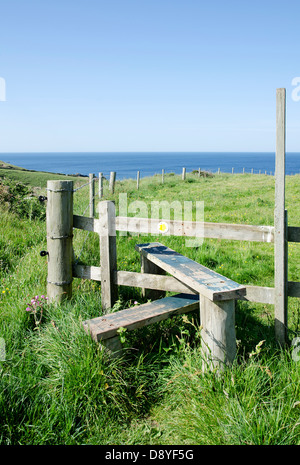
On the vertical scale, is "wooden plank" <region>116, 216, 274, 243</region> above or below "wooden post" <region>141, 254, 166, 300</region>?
above

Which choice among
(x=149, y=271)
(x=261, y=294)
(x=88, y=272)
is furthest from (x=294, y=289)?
(x=88, y=272)

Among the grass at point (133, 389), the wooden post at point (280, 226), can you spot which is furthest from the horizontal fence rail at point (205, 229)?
the grass at point (133, 389)

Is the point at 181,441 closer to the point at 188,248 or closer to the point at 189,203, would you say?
the point at 188,248

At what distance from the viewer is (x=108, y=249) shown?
3.91m

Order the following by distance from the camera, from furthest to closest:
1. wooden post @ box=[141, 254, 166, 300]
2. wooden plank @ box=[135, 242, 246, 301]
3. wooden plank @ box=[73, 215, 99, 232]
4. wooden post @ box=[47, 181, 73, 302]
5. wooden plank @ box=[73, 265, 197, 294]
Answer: wooden post @ box=[141, 254, 166, 300] → wooden plank @ box=[73, 215, 99, 232] → wooden post @ box=[47, 181, 73, 302] → wooden plank @ box=[73, 265, 197, 294] → wooden plank @ box=[135, 242, 246, 301]

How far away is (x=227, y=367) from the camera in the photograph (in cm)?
286

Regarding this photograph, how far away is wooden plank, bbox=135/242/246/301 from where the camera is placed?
9.35ft

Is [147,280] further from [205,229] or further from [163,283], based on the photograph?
[205,229]

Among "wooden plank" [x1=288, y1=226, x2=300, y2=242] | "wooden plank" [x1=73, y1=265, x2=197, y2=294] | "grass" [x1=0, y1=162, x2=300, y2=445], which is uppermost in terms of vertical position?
"wooden plank" [x1=288, y1=226, x2=300, y2=242]

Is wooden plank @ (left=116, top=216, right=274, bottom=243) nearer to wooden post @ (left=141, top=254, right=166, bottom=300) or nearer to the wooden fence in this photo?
the wooden fence

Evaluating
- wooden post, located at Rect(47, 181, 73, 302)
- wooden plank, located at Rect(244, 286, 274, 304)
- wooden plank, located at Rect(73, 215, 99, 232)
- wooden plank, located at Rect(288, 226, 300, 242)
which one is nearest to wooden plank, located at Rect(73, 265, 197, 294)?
wooden post, located at Rect(47, 181, 73, 302)

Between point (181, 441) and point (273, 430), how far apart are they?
2.10 feet

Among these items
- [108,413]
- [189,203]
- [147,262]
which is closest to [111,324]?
[108,413]

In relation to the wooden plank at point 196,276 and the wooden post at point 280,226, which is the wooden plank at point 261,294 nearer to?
the wooden post at point 280,226
